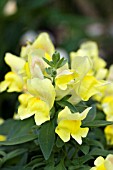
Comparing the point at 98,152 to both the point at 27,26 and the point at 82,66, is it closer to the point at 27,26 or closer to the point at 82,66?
the point at 82,66

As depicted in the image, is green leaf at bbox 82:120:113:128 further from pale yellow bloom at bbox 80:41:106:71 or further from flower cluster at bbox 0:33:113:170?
pale yellow bloom at bbox 80:41:106:71

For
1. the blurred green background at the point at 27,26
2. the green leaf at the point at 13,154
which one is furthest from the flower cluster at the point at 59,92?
the blurred green background at the point at 27,26

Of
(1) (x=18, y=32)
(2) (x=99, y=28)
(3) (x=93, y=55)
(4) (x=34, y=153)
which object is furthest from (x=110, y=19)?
(4) (x=34, y=153)

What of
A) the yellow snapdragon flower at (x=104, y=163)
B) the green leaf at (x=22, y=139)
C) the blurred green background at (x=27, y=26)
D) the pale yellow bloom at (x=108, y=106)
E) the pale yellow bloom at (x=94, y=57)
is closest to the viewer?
the yellow snapdragon flower at (x=104, y=163)

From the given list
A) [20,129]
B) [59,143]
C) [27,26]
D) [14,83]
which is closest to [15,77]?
[14,83]

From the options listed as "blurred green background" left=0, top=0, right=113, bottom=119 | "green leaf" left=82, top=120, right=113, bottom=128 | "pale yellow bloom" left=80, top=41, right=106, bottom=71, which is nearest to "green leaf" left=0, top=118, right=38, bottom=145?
"green leaf" left=82, top=120, right=113, bottom=128

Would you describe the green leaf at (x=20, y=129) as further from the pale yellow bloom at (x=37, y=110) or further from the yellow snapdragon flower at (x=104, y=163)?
the yellow snapdragon flower at (x=104, y=163)

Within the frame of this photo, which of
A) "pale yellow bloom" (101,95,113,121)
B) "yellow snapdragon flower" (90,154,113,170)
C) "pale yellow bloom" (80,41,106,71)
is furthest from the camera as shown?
"pale yellow bloom" (80,41,106,71)
